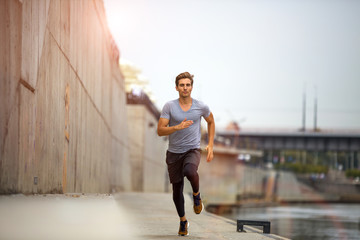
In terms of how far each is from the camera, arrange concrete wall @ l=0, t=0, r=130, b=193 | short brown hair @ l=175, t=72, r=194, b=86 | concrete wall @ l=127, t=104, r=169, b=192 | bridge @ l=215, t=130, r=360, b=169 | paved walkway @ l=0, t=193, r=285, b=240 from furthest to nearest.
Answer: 1. bridge @ l=215, t=130, r=360, b=169
2. concrete wall @ l=127, t=104, r=169, b=192
3. short brown hair @ l=175, t=72, r=194, b=86
4. concrete wall @ l=0, t=0, r=130, b=193
5. paved walkway @ l=0, t=193, r=285, b=240

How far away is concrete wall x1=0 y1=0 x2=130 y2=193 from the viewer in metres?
6.03

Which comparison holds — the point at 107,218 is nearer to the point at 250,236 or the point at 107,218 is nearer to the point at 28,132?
the point at 28,132

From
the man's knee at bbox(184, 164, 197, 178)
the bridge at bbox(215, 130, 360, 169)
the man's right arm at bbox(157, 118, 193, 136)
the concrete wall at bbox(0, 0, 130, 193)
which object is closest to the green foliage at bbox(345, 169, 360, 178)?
the bridge at bbox(215, 130, 360, 169)

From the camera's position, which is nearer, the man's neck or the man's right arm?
the man's right arm

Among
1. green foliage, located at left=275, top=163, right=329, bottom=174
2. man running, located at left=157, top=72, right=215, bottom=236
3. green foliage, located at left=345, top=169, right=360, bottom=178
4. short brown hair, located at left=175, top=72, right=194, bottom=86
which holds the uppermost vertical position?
short brown hair, located at left=175, top=72, right=194, bottom=86

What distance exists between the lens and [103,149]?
19.6m

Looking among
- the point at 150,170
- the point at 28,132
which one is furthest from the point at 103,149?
the point at 150,170

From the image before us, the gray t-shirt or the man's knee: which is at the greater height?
the gray t-shirt

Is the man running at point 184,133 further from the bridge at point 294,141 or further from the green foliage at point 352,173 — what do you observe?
the green foliage at point 352,173

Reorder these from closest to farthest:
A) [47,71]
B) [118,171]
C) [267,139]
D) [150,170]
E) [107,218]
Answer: [107,218] < [47,71] < [118,171] < [150,170] < [267,139]

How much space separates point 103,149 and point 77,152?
23.8 ft

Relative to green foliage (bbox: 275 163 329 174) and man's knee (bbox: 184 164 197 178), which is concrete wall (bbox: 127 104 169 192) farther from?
green foliage (bbox: 275 163 329 174)

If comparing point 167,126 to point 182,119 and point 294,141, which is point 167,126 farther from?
point 294,141

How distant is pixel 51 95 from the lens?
8.77 metres
